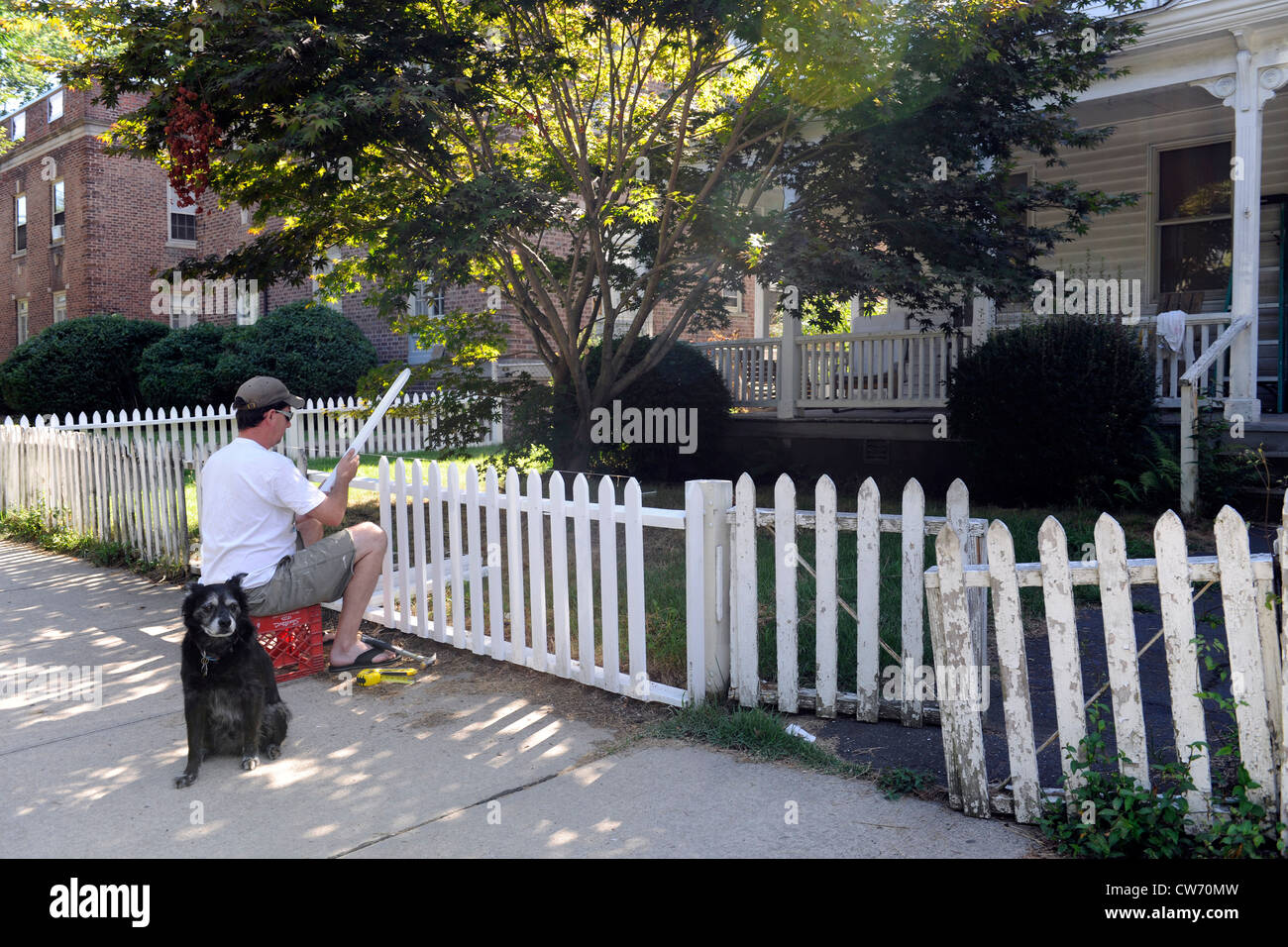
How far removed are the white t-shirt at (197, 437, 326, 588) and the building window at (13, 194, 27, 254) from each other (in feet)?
94.7

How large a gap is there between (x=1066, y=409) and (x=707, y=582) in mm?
5327

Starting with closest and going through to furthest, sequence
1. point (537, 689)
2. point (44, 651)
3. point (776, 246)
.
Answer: point (537, 689), point (44, 651), point (776, 246)

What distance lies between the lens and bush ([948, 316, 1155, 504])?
28.5ft

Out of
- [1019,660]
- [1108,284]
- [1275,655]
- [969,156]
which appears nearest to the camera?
[1275,655]

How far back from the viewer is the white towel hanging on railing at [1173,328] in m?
9.44

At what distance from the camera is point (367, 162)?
7805 millimetres

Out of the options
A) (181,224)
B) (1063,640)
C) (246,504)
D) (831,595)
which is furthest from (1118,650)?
(181,224)

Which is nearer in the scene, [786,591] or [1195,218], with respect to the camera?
[786,591]

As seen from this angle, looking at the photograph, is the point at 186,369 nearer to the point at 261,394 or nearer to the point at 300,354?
the point at 300,354

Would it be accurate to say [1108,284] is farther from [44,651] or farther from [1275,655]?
[44,651]

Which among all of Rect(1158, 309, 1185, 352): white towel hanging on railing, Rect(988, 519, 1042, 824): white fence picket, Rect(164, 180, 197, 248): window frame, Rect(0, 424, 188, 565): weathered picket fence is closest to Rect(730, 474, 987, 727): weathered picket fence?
Rect(988, 519, 1042, 824): white fence picket

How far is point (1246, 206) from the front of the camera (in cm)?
934
